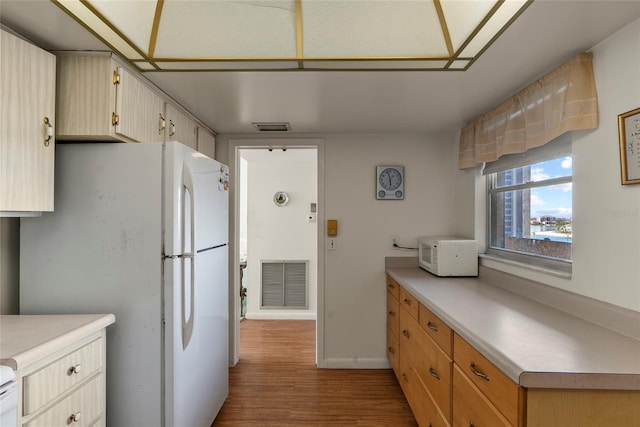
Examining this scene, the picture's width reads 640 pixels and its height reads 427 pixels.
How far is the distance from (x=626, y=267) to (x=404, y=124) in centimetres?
186

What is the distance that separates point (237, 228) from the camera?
3.26 m

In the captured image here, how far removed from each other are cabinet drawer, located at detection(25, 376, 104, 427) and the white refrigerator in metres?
0.19

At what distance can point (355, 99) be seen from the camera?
2217mm

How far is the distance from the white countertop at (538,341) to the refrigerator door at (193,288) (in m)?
1.31

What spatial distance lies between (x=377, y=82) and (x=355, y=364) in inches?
97.6

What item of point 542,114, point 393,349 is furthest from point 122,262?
Answer: point 542,114

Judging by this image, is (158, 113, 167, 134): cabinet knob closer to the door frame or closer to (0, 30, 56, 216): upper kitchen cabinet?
(0, 30, 56, 216): upper kitchen cabinet

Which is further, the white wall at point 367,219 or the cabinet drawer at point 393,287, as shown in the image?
the white wall at point 367,219

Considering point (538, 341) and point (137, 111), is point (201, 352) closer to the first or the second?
point (137, 111)

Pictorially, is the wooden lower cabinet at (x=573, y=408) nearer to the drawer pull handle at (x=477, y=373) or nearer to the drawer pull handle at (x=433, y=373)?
the drawer pull handle at (x=477, y=373)

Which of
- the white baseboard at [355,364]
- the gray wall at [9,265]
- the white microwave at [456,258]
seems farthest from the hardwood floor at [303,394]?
the gray wall at [9,265]

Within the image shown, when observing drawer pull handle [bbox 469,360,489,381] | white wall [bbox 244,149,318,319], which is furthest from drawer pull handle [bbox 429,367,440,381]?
white wall [bbox 244,149,318,319]

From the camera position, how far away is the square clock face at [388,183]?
317 cm

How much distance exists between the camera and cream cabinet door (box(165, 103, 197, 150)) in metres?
2.23
